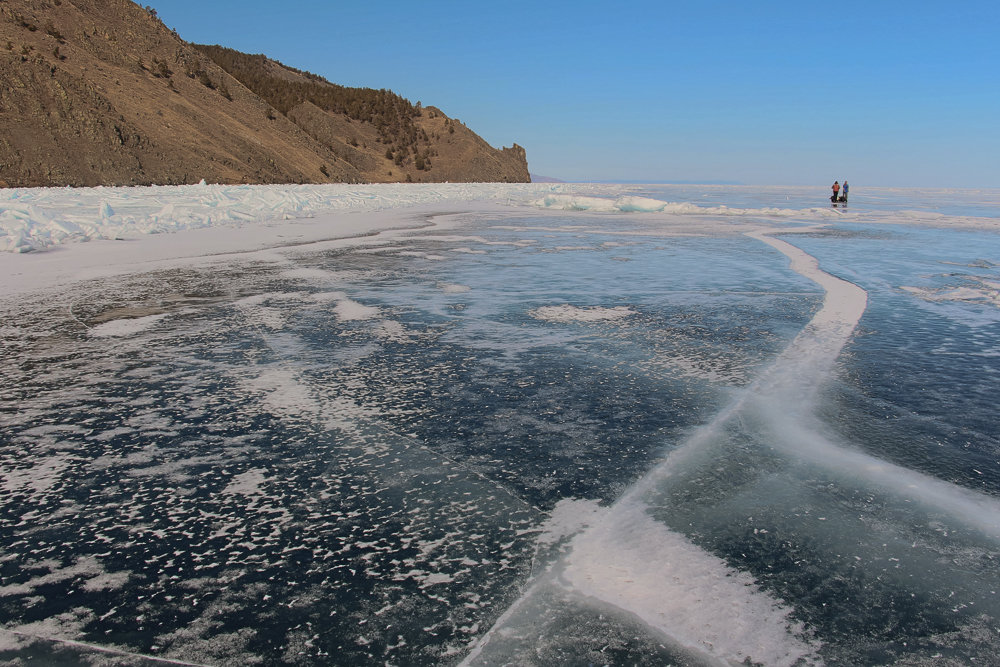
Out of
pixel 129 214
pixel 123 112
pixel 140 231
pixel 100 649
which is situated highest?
pixel 123 112

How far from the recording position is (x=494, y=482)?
232cm

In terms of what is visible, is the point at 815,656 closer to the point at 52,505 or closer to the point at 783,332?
the point at 52,505

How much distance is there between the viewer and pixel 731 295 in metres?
6.43

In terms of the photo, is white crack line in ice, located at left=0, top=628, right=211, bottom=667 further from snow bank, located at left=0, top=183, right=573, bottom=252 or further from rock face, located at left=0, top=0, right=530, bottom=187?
rock face, located at left=0, top=0, right=530, bottom=187

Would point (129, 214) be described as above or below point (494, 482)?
above

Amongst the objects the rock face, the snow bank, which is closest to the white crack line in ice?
the snow bank

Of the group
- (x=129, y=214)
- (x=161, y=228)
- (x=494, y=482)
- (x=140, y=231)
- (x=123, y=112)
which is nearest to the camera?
(x=494, y=482)

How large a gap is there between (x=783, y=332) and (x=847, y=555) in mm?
3296

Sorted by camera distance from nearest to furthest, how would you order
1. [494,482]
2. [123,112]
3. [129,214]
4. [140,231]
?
[494,482] < [140,231] < [129,214] < [123,112]

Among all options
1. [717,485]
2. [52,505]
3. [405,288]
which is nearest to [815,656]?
[717,485]

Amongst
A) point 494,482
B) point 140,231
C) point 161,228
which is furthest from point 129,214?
point 494,482

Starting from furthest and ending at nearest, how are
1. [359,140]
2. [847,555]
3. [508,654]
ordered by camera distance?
[359,140], [847,555], [508,654]

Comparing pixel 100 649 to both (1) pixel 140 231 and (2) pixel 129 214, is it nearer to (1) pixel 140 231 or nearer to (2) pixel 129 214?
(1) pixel 140 231

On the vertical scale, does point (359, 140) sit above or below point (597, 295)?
above
